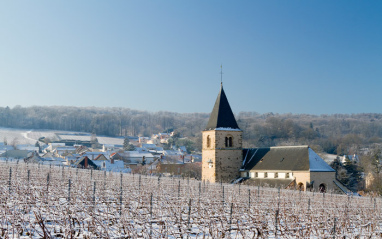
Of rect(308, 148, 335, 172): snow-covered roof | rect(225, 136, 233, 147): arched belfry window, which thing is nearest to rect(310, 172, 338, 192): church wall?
rect(308, 148, 335, 172): snow-covered roof

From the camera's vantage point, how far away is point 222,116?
120ft

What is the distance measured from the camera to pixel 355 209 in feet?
56.5

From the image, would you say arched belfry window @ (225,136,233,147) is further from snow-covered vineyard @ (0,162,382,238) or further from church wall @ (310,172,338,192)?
snow-covered vineyard @ (0,162,382,238)

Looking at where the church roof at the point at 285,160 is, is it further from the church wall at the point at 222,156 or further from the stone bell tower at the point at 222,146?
the stone bell tower at the point at 222,146

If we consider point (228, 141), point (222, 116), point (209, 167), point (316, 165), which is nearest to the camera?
point (316, 165)

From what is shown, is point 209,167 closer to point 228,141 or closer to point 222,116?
point 228,141

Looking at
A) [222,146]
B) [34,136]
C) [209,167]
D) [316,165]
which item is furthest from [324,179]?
[34,136]

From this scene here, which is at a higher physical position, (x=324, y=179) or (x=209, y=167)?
(x=209, y=167)

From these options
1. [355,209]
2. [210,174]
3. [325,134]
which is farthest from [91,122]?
[355,209]

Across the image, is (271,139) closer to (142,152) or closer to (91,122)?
(142,152)

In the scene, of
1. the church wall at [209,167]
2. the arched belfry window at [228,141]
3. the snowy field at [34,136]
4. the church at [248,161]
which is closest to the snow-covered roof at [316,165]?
the church at [248,161]

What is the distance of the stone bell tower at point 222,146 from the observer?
1411 inches

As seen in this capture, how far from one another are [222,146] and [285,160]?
246 inches

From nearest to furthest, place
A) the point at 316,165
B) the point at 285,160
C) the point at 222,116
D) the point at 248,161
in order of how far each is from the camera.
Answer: the point at 316,165 < the point at 285,160 < the point at 222,116 < the point at 248,161
